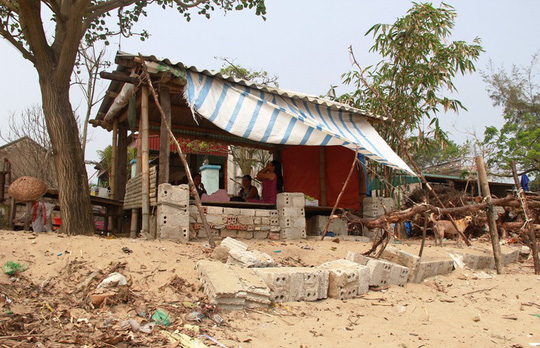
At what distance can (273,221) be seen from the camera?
312 inches

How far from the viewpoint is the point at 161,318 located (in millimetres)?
3699

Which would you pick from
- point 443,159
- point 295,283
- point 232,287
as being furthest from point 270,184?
point 443,159

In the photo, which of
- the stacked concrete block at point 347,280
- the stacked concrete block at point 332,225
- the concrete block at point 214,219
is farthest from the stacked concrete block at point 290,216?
the stacked concrete block at point 347,280

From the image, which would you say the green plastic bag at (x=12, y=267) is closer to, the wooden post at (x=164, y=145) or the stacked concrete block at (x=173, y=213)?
the stacked concrete block at (x=173, y=213)

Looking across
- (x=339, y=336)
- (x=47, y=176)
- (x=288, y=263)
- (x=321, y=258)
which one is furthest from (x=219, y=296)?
(x=47, y=176)

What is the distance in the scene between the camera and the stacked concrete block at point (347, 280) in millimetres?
5016

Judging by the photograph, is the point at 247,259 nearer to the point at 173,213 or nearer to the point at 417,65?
the point at 173,213

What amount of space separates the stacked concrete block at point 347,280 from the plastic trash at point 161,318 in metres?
2.02

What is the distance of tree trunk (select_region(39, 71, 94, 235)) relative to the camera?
6.37 meters

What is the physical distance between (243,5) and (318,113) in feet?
8.17

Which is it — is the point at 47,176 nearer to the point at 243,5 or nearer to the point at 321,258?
the point at 243,5

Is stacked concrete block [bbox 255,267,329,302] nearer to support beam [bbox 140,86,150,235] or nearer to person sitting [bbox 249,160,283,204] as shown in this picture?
support beam [bbox 140,86,150,235]

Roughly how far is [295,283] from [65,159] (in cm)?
395

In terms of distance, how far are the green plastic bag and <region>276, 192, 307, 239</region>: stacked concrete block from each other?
4363 millimetres
